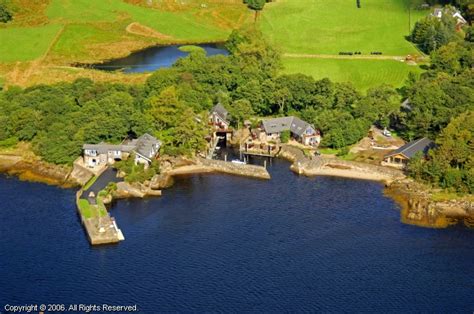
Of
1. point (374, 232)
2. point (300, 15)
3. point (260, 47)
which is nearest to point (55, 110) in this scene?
point (260, 47)

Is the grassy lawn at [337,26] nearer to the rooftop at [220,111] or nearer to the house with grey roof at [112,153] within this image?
the rooftop at [220,111]

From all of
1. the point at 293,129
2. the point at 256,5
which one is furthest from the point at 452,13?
the point at 293,129

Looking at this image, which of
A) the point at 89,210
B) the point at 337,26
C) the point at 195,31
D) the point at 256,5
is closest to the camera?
the point at 89,210

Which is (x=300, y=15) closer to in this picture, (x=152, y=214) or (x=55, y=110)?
(x=55, y=110)

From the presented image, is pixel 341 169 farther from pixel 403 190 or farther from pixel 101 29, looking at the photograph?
pixel 101 29

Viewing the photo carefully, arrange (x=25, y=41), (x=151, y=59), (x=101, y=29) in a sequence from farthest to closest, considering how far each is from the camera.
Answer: (x=101, y=29), (x=25, y=41), (x=151, y=59)

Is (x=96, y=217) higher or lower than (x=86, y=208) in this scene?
lower

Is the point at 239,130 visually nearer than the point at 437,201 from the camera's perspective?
No
